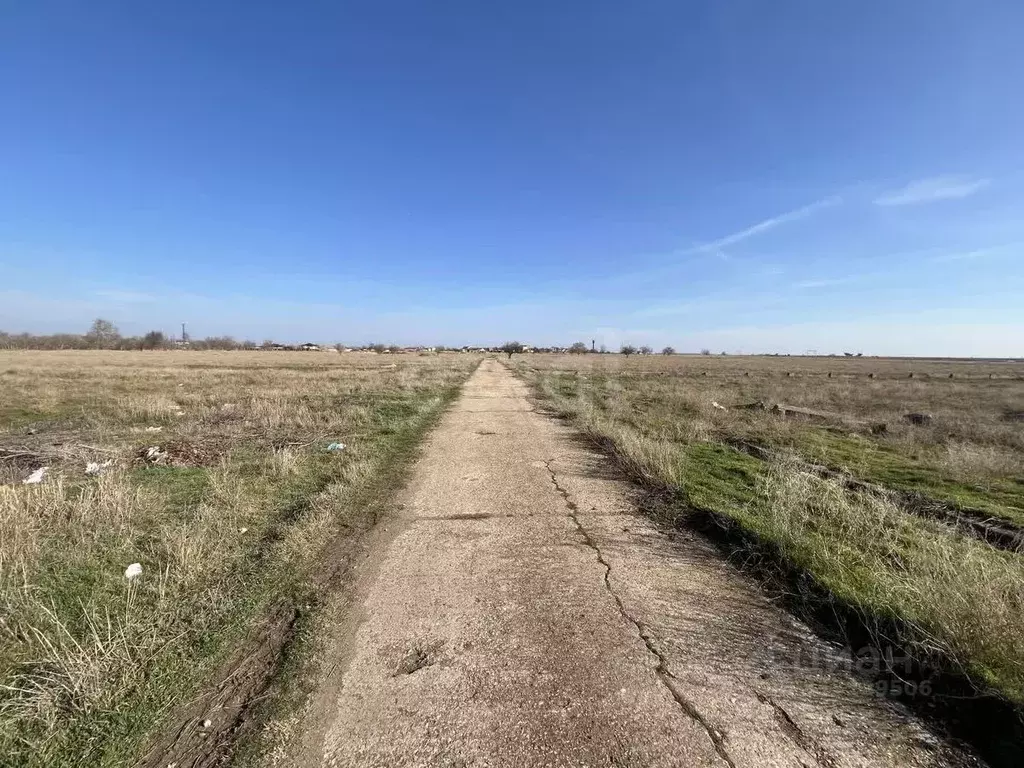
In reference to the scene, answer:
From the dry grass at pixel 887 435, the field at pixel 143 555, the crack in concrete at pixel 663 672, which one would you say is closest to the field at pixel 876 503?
the dry grass at pixel 887 435

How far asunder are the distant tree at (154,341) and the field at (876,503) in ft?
516

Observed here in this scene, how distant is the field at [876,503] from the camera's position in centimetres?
368

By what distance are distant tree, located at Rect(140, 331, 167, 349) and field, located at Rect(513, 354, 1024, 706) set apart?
157310mm

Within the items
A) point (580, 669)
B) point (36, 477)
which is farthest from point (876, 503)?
point (36, 477)

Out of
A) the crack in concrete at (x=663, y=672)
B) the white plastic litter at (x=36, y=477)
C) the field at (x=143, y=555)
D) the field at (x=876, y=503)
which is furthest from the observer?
the white plastic litter at (x=36, y=477)

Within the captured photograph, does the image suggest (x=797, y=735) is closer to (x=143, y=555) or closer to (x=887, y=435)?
(x=143, y=555)

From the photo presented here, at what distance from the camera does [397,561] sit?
534 cm

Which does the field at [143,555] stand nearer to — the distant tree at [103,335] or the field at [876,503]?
the field at [876,503]

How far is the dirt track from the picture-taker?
2738 millimetres

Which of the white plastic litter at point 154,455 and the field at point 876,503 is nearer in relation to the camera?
the field at point 876,503

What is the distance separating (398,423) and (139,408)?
32.8 ft

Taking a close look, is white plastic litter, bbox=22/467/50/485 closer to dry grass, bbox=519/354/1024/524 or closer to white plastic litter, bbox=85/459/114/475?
white plastic litter, bbox=85/459/114/475

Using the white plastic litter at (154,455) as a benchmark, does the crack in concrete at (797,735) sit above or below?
above

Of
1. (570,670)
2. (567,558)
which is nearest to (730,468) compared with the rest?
(567,558)
